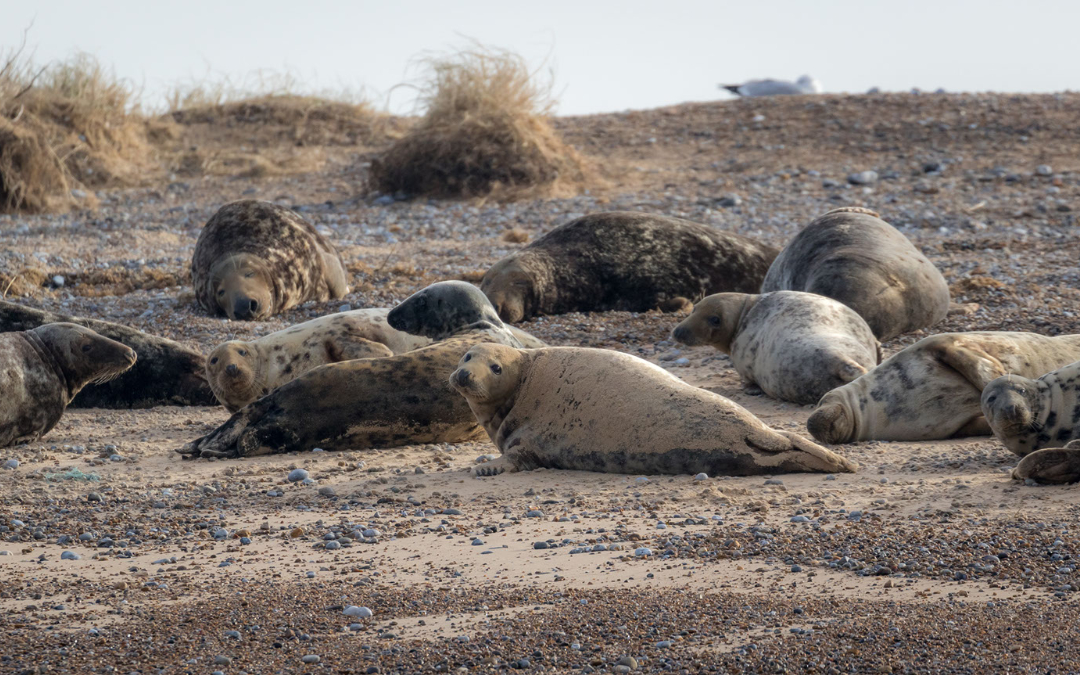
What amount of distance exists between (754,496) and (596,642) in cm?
157

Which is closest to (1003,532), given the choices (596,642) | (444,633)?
(596,642)

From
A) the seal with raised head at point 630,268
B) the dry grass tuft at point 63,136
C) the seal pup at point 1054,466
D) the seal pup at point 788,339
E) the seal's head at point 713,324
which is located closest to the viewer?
the seal pup at point 1054,466

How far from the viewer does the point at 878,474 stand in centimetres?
470

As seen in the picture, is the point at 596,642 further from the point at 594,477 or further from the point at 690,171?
the point at 690,171

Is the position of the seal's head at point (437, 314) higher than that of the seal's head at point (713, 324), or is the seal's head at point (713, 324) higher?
the seal's head at point (437, 314)

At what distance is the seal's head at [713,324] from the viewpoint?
7164 mm

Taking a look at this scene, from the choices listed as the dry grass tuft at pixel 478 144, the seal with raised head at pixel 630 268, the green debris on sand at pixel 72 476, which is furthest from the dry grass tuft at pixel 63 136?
the green debris on sand at pixel 72 476

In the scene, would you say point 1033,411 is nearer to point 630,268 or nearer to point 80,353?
point 80,353

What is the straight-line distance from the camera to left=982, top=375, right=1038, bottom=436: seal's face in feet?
15.2

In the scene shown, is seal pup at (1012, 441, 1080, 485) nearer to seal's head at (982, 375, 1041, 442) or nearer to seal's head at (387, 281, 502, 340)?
seal's head at (982, 375, 1041, 442)

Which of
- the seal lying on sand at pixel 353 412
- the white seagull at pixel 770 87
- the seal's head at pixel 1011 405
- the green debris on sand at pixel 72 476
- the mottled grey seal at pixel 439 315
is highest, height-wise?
the white seagull at pixel 770 87

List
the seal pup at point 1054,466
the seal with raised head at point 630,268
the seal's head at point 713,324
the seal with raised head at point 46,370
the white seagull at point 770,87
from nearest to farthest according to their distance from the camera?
the seal pup at point 1054,466, the seal with raised head at point 46,370, the seal's head at point 713,324, the seal with raised head at point 630,268, the white seagull at point 770,87

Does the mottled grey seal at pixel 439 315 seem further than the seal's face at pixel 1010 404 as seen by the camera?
Yes

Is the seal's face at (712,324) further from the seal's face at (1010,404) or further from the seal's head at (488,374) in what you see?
the seal's face at (1010,404)
